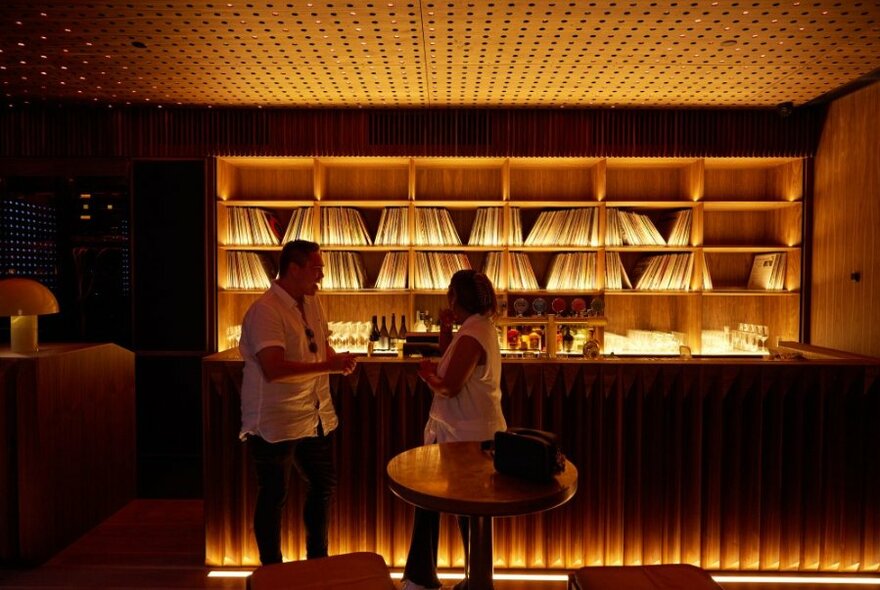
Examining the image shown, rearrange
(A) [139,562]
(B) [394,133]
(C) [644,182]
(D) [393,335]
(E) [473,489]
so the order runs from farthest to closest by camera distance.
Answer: (C) [644,182] → (D) [393,335] → (B) [394,133] → (A) [139,562] → (E) [473,489]

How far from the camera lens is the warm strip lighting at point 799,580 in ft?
9.34

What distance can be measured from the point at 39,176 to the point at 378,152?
8.57 ft

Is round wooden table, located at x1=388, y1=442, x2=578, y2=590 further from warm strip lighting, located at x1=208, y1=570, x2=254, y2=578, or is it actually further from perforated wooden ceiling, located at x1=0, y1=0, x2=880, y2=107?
perforated wooden ceiling, located at x1=0, y1=0, x2=880, y2=107

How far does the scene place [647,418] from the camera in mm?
2883

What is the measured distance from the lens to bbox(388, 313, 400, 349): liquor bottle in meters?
4.68

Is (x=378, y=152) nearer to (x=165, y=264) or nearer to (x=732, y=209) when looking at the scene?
(x=165, y=264)

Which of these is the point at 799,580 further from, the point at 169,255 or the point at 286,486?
the point at 169,255

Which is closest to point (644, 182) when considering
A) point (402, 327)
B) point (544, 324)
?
point (544, 324)

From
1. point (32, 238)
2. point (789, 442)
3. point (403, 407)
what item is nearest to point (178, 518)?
point (403, 407)

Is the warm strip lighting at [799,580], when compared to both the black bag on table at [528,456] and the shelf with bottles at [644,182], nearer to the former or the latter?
the black bag on table at [528,456]

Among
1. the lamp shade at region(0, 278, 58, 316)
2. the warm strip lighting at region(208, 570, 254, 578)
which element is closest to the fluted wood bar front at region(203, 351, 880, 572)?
the warm strip lighting at region(208, 570, 254, 578)

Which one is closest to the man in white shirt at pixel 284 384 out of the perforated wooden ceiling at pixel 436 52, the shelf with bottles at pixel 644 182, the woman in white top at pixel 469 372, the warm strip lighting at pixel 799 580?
the woman in white top at pixel 469 372

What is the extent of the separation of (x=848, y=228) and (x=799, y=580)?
2.37 metres

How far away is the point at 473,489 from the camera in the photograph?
1647 mm
